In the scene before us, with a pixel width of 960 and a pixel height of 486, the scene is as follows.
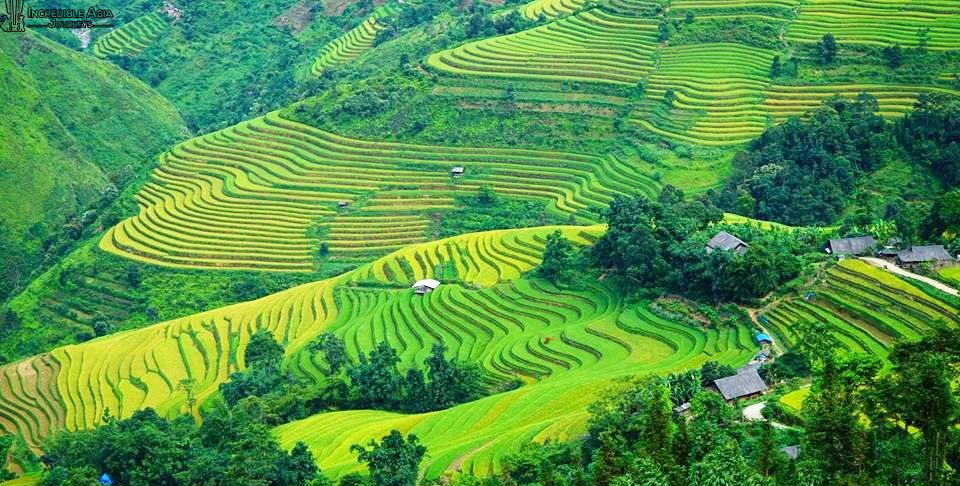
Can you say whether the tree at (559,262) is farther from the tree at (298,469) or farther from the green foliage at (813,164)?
the tree at (298,469)

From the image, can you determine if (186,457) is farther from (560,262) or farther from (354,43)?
(354,43)

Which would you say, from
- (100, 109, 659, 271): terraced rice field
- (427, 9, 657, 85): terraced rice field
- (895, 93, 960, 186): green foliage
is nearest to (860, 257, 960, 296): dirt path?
(895, 93, 960, 186): green foliage

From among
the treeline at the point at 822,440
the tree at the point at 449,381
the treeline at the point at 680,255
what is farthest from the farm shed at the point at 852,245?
the tree at the point at 449,381

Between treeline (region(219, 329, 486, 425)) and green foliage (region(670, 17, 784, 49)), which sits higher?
green foliage (region(670, 17, 784, 49))

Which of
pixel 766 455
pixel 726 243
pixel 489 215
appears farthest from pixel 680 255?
pixel 489 215

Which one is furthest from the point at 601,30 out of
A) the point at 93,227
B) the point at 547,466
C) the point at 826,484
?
the point at 826,484

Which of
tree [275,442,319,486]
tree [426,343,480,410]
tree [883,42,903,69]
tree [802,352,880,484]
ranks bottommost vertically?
tree [426,343,480,410]

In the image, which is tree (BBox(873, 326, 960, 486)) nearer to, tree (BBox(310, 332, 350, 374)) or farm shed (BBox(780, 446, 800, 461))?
farm shed (BBox(780, 446, 800, 461))
